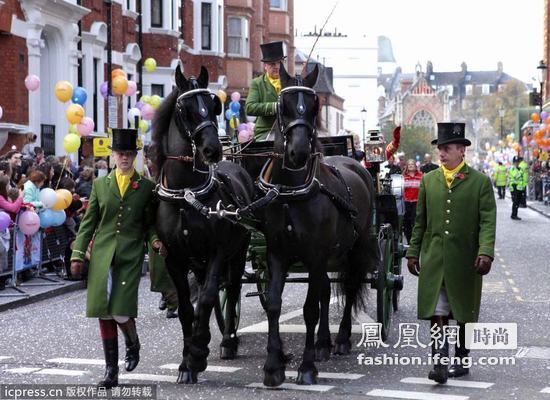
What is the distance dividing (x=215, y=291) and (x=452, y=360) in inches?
83.7

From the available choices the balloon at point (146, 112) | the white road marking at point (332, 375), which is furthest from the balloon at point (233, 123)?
the white road marking at point (332, 375)

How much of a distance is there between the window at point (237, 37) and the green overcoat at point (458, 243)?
38840 millimetres

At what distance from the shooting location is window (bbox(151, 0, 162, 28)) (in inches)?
1467

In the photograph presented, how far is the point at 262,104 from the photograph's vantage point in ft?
35.4

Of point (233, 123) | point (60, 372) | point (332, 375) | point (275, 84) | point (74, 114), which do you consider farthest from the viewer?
point (233, 123)

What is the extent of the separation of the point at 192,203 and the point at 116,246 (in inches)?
26.8

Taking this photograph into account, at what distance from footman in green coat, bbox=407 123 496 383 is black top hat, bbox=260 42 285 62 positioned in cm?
207

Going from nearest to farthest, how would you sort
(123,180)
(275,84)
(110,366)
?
(110,366), (123,180), (275,84)

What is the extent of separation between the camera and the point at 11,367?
33.2ft

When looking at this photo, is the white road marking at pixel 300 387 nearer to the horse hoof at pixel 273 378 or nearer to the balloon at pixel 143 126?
the horse hoof at pixel 273 378

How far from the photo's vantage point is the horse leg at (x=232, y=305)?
33.7ft

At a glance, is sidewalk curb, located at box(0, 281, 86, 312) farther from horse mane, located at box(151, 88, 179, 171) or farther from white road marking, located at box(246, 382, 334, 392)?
white road marking, located at box(246, 382, 334, 392)

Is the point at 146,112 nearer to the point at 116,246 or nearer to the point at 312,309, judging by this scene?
the point at 312,309

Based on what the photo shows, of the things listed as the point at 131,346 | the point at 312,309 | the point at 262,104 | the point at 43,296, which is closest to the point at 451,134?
the point at 312,309
